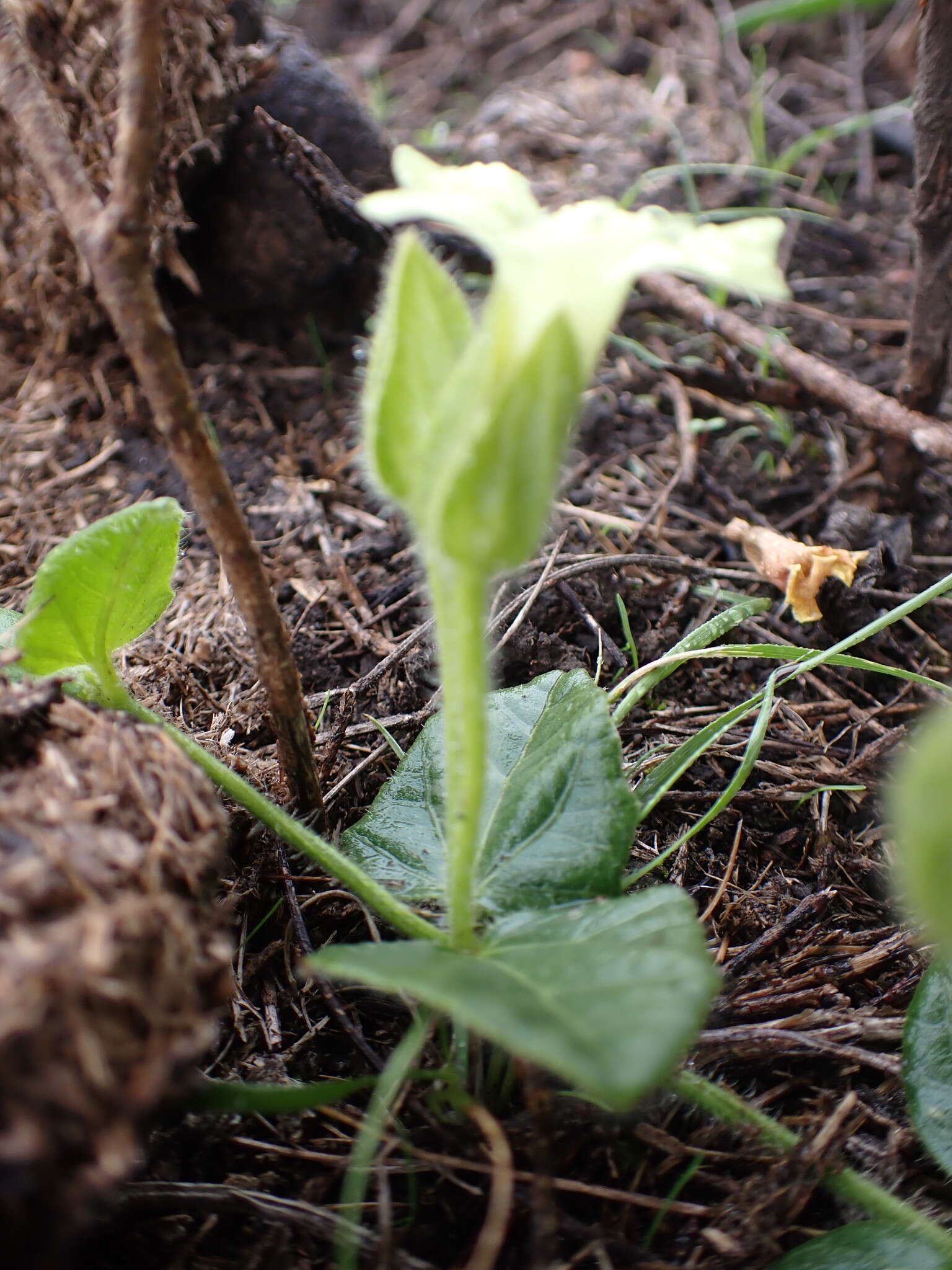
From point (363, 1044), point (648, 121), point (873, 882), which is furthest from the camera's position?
point (648, 121)

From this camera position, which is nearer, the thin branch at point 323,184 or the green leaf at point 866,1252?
the green leaf at point 866,1252

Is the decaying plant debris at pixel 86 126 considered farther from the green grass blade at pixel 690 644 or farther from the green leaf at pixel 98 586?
the green grass blade at pixel 690 644

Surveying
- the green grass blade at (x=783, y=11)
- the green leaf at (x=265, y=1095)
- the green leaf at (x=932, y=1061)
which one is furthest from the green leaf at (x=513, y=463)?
the green grass blade at (x=783, y=11)

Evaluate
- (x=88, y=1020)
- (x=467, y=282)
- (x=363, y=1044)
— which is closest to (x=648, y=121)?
(x=467, y=282)

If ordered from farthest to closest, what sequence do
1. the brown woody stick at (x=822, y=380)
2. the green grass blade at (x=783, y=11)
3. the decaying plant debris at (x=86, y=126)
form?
the green grass blade at (x=783, y=11) < the decaying plant debris at (x=86, y=126) < the brown woody stick at (x=822, y=380)

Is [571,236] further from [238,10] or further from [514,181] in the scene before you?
[238,10]

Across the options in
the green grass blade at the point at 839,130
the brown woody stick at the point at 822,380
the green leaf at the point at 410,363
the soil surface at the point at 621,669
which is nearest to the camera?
the green leaf at the point at 410,363
